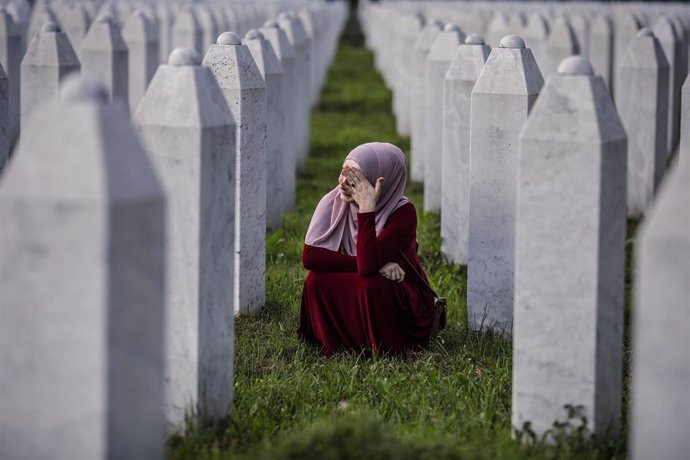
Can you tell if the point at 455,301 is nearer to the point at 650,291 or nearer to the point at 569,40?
the point at 650,291

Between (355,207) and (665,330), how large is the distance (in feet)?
9.18

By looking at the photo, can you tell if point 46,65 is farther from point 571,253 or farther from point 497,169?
point 571,253

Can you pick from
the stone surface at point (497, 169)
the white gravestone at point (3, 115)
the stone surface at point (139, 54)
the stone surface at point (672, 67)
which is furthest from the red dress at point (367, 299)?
the stone surface at point (139, 54)

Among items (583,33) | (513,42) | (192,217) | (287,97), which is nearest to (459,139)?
(513,42)

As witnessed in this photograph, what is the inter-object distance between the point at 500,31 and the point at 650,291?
13.6 meters

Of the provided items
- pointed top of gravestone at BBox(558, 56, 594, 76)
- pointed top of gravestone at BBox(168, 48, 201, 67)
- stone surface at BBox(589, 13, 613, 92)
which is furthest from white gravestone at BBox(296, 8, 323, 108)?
pointed top of gravestone at BBox(558, 56, 594, 76)

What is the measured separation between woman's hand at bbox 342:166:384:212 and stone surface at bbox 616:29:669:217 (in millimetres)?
4675

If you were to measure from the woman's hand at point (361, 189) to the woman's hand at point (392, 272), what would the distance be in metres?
0.31

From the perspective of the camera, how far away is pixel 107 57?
34.0ft

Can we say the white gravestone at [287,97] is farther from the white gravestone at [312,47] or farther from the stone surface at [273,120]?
the white gravestone at [312,47]

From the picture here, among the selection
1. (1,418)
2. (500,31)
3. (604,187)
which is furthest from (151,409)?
(500,31)

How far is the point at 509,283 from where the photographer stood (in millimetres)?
6188

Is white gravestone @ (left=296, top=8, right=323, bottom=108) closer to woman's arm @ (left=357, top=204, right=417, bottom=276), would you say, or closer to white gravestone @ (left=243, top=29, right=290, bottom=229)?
white gravestone @ (left=243, top=29, right=290, bottom=229)

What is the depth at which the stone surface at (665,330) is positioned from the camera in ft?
10.6
